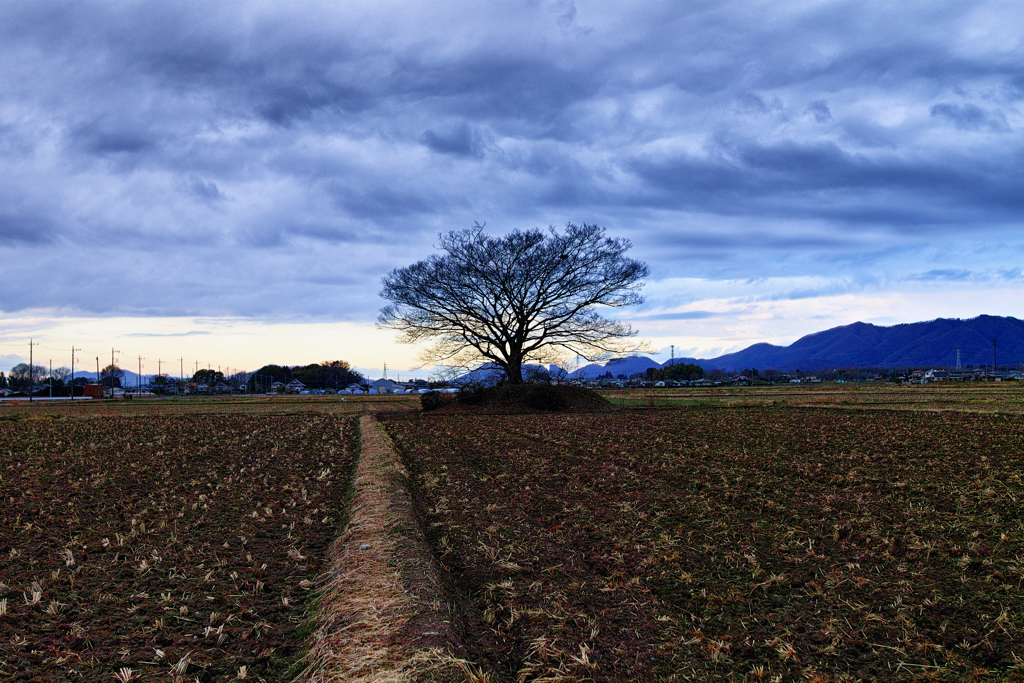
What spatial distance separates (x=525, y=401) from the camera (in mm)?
35781

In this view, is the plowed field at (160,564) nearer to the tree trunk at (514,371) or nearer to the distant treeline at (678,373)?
the tree trunk at (514,371)

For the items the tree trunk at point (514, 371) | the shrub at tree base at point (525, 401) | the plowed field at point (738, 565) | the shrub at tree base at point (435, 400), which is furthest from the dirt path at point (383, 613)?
the tree trunk at point (514, 371)

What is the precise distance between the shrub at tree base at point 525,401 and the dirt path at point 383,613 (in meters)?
25.9

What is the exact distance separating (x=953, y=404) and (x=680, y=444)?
97.4ft

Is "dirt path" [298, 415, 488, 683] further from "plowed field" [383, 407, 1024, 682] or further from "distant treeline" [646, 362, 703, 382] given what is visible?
"distant treeline" [646, 362, 703, 382]

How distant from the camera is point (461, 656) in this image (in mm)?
4586

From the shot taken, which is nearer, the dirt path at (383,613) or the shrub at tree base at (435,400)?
the dirt path at (383,613)

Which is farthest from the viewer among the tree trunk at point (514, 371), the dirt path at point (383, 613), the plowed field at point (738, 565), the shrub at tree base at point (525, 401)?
the tree trunk at point (514, 371)

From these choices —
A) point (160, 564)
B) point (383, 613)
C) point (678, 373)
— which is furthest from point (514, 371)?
point (678, 373)

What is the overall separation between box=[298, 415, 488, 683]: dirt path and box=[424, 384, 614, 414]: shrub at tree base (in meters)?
25.9

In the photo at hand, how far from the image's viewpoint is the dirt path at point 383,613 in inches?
172

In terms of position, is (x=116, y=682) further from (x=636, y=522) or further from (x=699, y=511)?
(x=699, y=511)

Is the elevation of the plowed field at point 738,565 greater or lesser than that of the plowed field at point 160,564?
lesser

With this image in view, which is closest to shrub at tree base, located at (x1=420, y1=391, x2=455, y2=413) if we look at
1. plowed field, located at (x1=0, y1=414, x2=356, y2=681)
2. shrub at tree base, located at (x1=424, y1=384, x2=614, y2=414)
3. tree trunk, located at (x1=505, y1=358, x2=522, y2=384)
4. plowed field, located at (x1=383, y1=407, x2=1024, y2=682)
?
shrub at tree base, located at (x1=424, y1=384, x2=614, y2=414)
